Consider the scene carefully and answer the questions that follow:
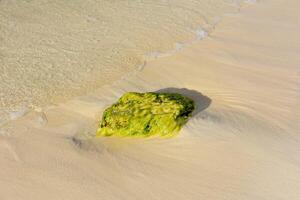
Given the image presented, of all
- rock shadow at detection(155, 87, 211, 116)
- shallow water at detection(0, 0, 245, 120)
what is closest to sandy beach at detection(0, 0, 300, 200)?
rock shadow at detection(155, 87, 211, 116)

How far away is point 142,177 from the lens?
11.1 feet

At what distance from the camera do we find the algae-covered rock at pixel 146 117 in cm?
367

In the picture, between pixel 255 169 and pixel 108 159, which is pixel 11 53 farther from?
pixel 255 169

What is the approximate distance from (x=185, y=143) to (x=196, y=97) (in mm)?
730

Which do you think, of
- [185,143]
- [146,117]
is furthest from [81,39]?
[185,143]

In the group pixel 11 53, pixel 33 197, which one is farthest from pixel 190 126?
pixel 11 53

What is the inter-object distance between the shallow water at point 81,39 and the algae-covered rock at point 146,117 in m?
0.87

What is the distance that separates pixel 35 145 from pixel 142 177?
3.33 feet

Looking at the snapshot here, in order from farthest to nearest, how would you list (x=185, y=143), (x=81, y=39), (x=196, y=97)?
(x=81, y=39) < (x=196, y=97) < (x=185, y=143)

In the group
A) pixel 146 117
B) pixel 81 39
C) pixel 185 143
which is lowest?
pixel 185 143

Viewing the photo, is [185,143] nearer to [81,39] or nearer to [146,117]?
[146,117]

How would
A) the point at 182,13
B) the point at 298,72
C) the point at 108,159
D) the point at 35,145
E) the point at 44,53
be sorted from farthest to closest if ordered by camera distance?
the point at 182,13
the point at 44,53
the point at 298,72
the point at 35,145
the point at 108,159

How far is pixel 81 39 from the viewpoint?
5.46 metres

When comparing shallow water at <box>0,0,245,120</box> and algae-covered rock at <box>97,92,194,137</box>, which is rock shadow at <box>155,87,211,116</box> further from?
shallow water at <box>0,0,245,120</box>
